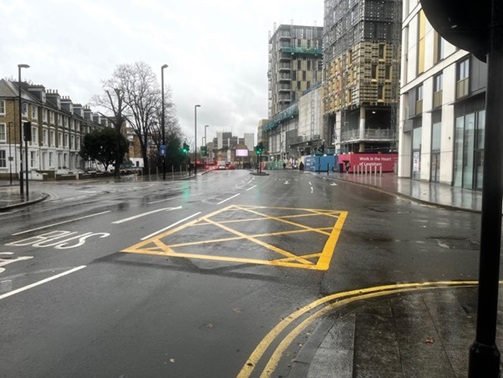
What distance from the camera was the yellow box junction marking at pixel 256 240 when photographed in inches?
311

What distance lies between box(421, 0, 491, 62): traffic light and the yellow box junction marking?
185 inches

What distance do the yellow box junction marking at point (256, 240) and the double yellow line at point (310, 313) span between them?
55.6 inches

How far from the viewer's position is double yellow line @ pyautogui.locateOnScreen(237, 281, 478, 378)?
381 cm

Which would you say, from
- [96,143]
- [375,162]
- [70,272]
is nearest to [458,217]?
[70,272]

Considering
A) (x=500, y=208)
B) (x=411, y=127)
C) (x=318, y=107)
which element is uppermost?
(x=318, y=107)

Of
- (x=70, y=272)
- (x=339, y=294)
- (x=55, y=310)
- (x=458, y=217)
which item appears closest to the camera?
(x=55, y=310)

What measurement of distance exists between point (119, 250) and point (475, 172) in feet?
74.4

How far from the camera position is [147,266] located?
7.14 meters

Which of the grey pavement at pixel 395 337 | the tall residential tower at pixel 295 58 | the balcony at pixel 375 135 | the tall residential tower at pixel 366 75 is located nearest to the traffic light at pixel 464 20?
the grey pavement at pixel 395 337

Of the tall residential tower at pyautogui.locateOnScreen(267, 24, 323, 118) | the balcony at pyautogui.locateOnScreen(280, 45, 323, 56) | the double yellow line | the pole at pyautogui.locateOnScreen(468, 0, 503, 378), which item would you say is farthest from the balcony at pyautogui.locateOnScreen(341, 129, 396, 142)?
the pole at pyautogui.locateOnScreen(468, 0, 503, 378)

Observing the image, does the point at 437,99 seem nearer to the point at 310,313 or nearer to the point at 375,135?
the point at 375,135

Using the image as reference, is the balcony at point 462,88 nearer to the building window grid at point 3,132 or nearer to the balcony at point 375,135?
the balcony at point 375,135

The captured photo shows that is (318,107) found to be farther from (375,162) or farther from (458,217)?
(458,217)

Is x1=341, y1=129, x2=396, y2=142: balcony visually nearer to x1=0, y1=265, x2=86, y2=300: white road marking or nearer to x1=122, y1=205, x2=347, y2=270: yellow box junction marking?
x1=122, y1=205, x2=347, y2=270: yellow box junction marking
